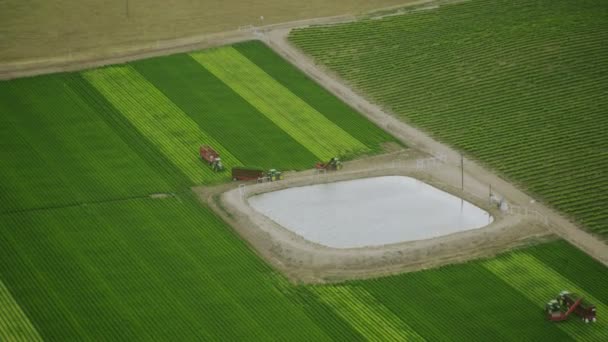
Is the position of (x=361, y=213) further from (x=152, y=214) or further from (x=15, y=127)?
(x=15, y=127)

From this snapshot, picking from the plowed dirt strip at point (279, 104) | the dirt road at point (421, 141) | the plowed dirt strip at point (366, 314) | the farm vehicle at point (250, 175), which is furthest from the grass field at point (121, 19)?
the plowed dirt strip at point (366, 314)

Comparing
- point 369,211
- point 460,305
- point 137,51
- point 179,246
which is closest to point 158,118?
point 137,51

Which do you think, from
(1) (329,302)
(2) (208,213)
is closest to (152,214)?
(2) (208,213)

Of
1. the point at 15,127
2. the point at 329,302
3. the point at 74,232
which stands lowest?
the point at 329,302

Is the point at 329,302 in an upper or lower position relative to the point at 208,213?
lower

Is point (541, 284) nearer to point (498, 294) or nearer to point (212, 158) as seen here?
point (498, 294)
